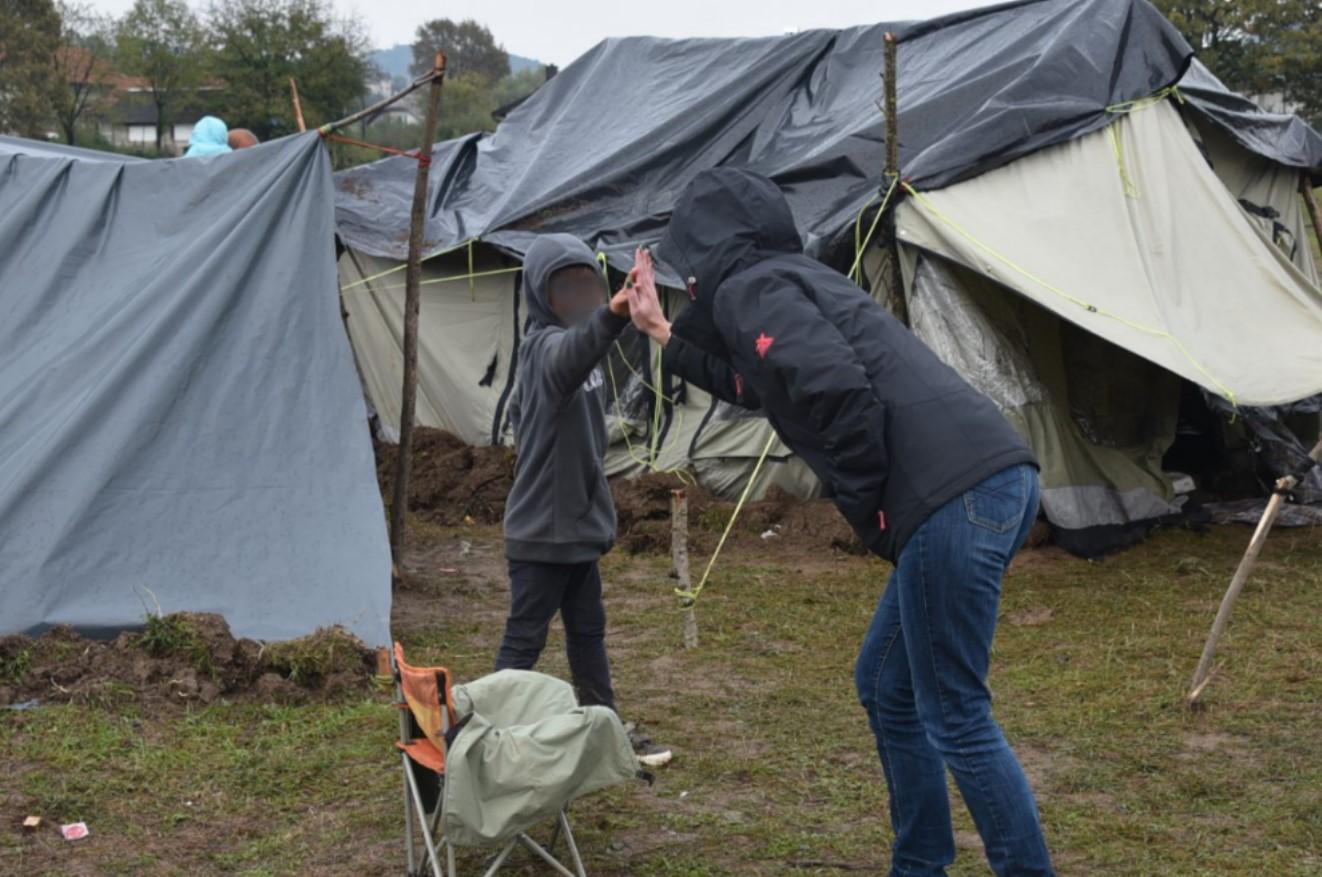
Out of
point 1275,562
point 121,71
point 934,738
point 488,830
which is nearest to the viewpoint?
point 934,738

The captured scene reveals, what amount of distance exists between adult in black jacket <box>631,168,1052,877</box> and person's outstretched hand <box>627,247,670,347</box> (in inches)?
8.4

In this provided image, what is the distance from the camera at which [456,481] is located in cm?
1051

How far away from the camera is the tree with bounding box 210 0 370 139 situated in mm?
54625

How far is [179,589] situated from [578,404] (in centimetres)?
232

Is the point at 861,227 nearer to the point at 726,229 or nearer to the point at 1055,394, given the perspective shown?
the point at 1055,394

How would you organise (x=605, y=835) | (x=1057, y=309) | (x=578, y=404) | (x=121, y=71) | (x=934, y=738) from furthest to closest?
(x=121, y=71), (x=1057, y=309), (x=578, y=404), (x=605, y=835), (x=934, y=738)

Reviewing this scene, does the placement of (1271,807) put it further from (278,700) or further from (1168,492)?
(1168,492)

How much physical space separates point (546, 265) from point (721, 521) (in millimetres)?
4737

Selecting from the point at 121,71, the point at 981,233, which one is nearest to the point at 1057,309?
the point at 981,233

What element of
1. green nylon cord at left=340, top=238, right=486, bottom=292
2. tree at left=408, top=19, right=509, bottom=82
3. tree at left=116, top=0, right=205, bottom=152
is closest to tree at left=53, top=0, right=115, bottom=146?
tree at left=116, top=0, right=205, bottom=152

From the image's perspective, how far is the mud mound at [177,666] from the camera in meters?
5.54

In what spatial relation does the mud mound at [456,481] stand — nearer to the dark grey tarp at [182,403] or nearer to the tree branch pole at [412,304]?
the tree branch pole at [412,304]

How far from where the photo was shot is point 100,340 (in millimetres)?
6453

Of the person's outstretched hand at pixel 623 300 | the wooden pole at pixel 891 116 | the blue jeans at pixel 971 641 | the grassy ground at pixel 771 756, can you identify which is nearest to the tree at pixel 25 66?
the wooden pole at pixel 891 116
